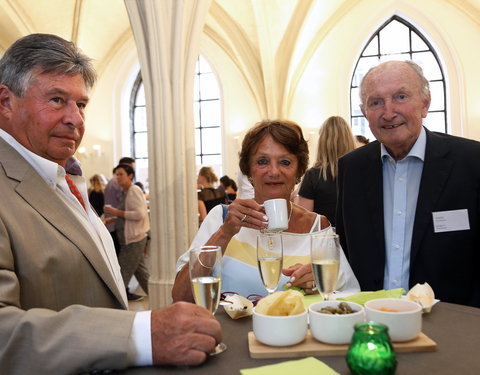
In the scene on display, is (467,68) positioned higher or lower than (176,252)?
higher

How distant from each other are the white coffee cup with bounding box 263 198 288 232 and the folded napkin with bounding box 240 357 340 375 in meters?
0.72

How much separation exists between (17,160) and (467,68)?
44.7 ft

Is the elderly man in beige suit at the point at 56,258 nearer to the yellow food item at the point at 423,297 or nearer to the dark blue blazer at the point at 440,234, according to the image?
the yellow food item at the point at 423,297

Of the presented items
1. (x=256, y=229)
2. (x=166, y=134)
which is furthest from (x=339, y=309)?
(x=166, y=134)

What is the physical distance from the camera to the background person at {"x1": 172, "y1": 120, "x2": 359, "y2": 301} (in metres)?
2.01

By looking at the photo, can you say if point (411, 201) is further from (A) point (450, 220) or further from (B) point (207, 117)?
(B) point (207, 117)

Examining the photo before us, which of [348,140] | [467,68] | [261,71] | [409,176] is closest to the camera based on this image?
[409,176]

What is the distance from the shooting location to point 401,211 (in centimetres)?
235

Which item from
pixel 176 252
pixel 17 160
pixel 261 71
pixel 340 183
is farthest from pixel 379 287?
pixel 261 71

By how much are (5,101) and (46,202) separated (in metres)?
0.44

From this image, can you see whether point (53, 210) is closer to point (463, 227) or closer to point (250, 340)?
point (250, 340)

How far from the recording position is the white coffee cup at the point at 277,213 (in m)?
1.77

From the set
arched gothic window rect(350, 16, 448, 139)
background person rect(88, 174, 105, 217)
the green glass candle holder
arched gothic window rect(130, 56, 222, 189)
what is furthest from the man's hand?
arched gothic window rect(130, 56, 222, 189)

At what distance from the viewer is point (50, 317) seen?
1130 millimetres
